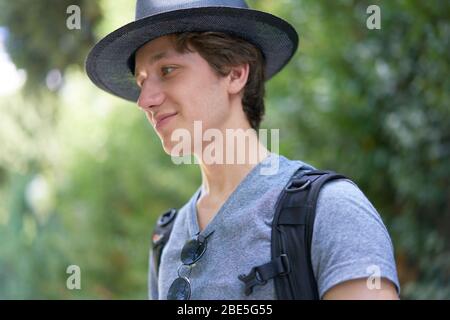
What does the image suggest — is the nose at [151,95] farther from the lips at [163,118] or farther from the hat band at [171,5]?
the hat band at [171,5]

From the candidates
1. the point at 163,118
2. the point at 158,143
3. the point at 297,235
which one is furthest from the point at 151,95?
the point at 158,143

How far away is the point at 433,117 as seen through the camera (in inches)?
145

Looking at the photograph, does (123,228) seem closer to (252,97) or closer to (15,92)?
(15,92)

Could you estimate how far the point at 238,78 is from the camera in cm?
193

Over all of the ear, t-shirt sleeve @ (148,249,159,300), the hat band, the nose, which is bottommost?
t-shirt sleeve @ (148,249,159,300)

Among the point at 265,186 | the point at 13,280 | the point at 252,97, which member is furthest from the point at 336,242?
the point at 13,280

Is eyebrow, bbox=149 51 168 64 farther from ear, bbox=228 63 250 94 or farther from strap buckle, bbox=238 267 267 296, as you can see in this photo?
strap buckle, bbox=238 267 267 296

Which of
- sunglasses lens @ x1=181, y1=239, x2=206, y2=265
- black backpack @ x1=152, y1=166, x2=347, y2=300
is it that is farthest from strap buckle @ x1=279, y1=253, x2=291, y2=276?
sunglasses lens @ x1=181, y1=239, x2=206, y2=265

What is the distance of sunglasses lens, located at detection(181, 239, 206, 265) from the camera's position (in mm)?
1736

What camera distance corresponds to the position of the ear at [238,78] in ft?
6.27

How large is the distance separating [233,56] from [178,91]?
21cm

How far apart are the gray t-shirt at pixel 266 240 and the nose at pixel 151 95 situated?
12.7 inches

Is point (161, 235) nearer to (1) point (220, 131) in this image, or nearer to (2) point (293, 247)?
(1) point (220, 131)
